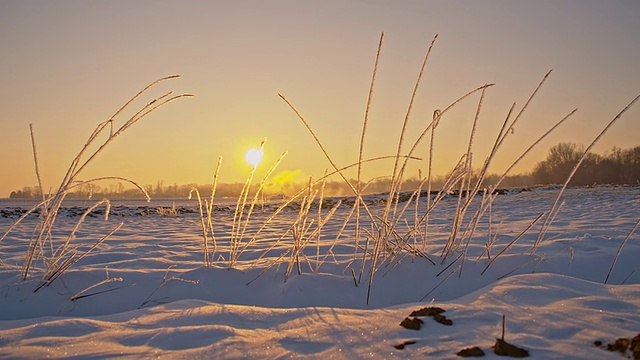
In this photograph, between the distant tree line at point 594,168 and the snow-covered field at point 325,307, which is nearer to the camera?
the snow-covered field at point 325,307

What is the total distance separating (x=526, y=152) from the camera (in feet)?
8.75

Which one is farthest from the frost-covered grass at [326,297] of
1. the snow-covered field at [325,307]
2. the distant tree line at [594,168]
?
the distant tree line at [594,168]

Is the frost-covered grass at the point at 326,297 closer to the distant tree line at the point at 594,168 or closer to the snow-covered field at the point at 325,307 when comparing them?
the snow-covered field at the point at 325,307

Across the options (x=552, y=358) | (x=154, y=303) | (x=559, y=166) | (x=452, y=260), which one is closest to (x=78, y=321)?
(x=154, y=303)

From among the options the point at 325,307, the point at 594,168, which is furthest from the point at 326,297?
the point at 594,168

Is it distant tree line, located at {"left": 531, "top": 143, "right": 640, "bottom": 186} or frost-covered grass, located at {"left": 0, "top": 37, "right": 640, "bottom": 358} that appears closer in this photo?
frost-covered grass, located at {"left": 0, "top": 37, "right": 640, "bottom": 358}

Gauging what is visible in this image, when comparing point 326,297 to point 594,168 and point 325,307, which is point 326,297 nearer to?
point 325,307

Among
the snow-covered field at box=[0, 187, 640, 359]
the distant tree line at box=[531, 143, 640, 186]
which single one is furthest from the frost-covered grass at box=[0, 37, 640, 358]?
the distant tree line at box=[531, 143, 640, 186]

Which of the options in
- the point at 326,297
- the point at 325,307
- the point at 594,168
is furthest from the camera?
the point at 594,168

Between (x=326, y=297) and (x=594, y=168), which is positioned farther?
(x=594, y=168)

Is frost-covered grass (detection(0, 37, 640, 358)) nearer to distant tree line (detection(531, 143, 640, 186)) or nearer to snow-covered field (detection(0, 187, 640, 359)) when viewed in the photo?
snow-covered field (detection(0, 187, 640, 359))

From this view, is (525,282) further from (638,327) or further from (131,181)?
(131,181)

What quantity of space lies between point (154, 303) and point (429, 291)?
143 centimetres

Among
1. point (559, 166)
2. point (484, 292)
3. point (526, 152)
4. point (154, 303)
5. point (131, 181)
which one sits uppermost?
point (559, 166)
